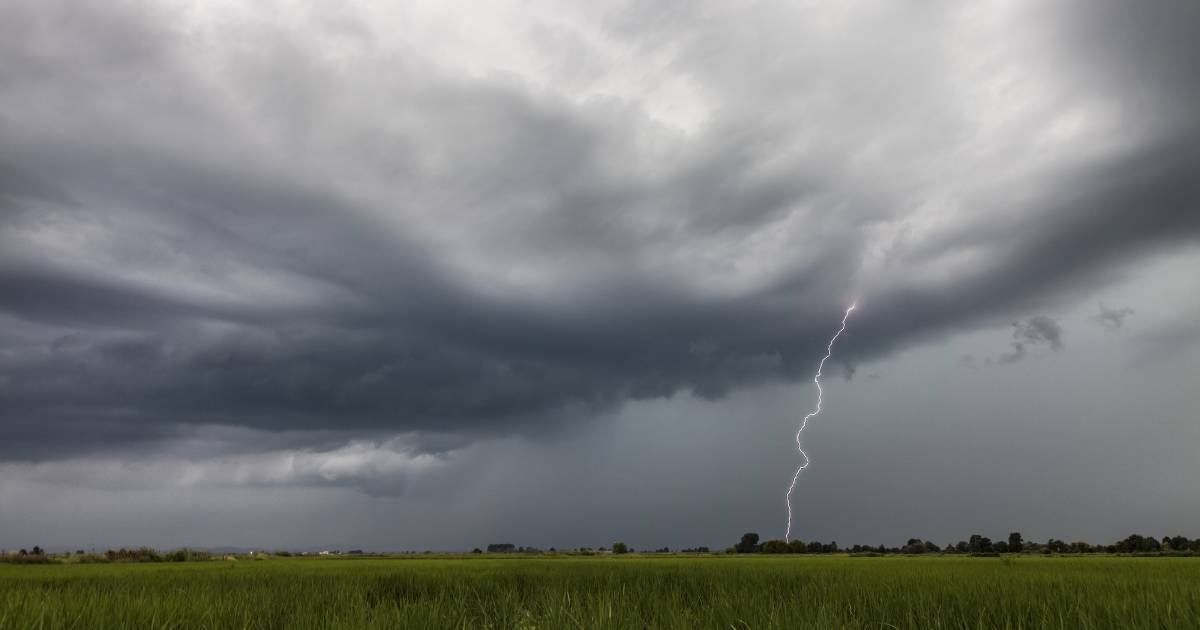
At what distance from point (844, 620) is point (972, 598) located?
3.03 m

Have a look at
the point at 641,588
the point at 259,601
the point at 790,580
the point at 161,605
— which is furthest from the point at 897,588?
the point at 161,605

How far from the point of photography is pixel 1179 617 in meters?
6.37

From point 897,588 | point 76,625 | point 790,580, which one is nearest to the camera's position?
point 76,625

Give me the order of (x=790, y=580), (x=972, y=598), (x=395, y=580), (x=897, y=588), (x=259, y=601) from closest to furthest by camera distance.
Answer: (x=972, y=598) < (x=259, y=601) < (x=897, y=588) < (x=790, y=580) < (x=395, y=580)

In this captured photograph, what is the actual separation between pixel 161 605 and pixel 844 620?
25.6 feet

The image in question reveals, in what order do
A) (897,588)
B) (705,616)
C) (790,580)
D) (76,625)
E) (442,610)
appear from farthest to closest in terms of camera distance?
(790,580) → (897,588) → (442,610) → (705,616) → (76,625)

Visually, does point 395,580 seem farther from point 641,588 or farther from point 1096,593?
point 1096,593

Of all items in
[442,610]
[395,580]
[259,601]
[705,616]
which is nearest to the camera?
[705,616]

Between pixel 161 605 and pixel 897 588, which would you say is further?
pixel 897 588

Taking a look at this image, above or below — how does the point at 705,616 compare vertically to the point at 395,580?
above

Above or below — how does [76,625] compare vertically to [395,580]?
above

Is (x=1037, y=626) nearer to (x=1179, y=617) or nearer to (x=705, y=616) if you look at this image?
(x=1179, y=617)

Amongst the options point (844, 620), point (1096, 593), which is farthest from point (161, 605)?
point (1096, 593)

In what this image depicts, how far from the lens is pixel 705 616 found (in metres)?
6.57
